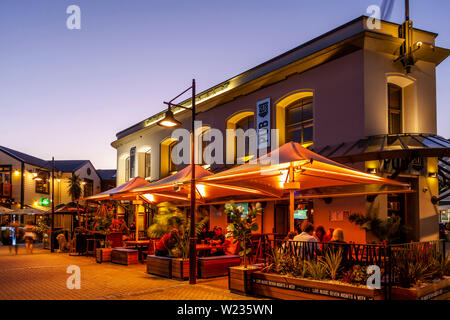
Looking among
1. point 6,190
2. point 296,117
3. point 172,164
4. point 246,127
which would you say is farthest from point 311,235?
point 6,190

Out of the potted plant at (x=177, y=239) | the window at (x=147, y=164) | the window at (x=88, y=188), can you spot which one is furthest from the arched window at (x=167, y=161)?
the window at (x=88, y=188)

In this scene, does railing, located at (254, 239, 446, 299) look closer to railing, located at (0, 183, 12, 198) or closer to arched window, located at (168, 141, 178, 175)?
arched window, located at (168, 141, 178, 175)

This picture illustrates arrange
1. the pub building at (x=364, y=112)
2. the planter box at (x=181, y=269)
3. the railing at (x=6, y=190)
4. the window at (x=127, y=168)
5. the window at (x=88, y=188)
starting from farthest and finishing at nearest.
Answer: the window at (x=88, y=188) → the railing at (x=6, y=190) → the window at (x=127, y=168) → the pub building at (x=364, y=112) → the planter box at (x=181, y=269)

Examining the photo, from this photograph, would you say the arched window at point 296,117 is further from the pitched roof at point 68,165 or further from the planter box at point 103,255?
the pitched roof at point 68,165

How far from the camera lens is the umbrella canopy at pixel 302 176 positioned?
8602mm

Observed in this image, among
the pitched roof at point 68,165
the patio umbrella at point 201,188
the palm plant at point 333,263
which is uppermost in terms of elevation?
the pitched roof at point 68,165

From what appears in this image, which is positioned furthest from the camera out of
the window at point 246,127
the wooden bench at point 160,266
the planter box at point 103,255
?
the window at point 246,127

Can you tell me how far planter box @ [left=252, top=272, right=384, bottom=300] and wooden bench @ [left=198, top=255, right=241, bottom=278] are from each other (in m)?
2.64

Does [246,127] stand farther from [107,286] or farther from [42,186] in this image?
[42,186]

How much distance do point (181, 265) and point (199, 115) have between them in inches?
488

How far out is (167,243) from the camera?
11664 mm

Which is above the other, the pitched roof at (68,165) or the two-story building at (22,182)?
the pitched roof at (68,165)

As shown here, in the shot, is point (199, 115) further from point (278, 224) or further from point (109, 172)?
point (109, 172)

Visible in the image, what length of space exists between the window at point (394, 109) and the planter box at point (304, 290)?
860 centimetres
